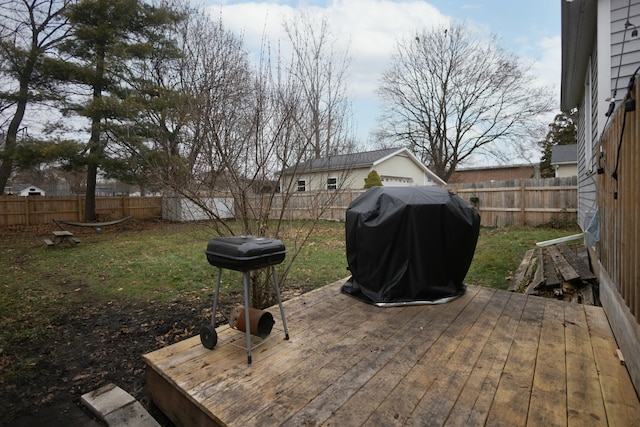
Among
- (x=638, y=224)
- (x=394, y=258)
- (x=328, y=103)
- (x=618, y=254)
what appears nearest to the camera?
(x=638, y=224)

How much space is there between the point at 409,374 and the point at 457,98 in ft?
69.6

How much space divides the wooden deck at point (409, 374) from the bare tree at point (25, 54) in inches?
523

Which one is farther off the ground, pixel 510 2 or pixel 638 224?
pixel 510 2

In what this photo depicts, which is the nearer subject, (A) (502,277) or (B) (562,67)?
(A) (502,277)

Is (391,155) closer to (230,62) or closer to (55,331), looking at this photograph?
(230,62)

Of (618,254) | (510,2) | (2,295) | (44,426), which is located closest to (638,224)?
(618,254)

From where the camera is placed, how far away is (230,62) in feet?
11.6

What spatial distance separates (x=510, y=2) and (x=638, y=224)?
817 cm

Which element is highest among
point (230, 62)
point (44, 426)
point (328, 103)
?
point (230, 62)

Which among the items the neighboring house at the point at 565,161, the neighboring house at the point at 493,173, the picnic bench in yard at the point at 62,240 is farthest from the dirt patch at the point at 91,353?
the neighboring house at the point at 493,173

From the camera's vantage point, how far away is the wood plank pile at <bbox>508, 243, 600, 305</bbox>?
3494 millimetres

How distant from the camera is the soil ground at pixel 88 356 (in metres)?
2.10

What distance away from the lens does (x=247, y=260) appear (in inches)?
75.7

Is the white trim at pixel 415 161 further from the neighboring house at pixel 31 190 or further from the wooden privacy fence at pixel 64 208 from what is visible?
the neighboring house at pixel 31 190
